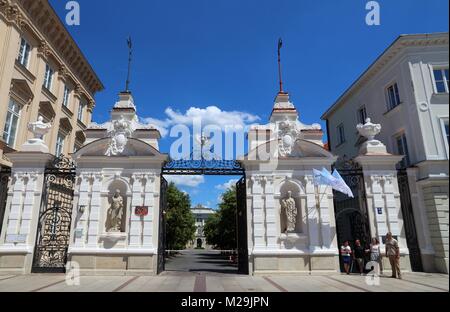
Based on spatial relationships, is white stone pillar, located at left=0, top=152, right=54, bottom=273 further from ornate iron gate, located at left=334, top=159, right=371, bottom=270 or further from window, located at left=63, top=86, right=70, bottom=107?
ornate iron gate, located at left=334, top=159, right=371, bottom=270

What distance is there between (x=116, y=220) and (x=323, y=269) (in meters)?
9.03

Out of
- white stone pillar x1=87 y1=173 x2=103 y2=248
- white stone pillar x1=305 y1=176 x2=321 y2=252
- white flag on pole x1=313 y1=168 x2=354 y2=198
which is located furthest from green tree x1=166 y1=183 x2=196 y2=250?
white flag on pole x1=313 y1=168 x2=354 y2=198

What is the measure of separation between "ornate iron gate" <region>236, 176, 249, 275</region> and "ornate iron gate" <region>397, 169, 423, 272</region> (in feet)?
23.4

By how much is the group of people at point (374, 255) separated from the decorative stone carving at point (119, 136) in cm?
1077

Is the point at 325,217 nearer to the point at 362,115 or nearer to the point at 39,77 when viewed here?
the point at 362,115

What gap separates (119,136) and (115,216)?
141 inches

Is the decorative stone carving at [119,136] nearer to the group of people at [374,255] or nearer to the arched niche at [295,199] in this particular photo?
the arched niche at [295,199]

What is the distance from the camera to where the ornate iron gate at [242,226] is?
1408 centimetres

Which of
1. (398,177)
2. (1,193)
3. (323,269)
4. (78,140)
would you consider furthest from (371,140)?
(78,140)

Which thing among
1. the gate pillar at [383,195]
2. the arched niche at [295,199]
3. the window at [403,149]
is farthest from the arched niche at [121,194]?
the window at [403,149]

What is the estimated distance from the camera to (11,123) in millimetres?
17906

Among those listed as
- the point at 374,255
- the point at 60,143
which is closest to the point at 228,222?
the point at 60,143

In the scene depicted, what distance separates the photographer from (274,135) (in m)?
15.1
